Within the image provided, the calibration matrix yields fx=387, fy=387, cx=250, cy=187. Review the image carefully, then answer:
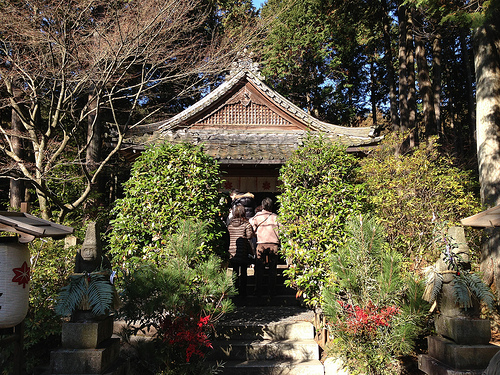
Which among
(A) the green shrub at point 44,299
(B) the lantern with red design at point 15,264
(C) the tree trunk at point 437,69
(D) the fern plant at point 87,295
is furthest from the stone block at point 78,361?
(C) the tree trunk at point 437,69

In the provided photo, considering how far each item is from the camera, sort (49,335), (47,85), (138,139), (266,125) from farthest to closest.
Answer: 1. (266,125)
2. (138,139)
3. (47,85)
4. (49,335)

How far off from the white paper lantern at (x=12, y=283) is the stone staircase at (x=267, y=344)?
248cm

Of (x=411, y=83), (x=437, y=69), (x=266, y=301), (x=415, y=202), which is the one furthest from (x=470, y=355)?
(x=437, y=69)

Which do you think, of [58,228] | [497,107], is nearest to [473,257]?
[497,107]

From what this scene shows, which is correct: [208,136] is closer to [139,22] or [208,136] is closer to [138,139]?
[138,139]

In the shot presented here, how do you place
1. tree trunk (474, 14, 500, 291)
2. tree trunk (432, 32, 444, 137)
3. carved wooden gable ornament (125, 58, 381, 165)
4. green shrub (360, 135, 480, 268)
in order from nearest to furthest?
green shrub (360, 135, 480, 268)
tree trunk (474, 14, 500, 291)
carved wooden gable ornament (125, 58, 381, 165)
tree trunk (432, 32, 444, 137)

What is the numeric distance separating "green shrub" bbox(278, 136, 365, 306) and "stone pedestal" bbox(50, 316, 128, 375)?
2642 millimetres

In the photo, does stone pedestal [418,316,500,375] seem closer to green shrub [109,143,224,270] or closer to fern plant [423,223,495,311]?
fern plant [423,223,495,311]

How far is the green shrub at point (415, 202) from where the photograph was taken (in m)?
6.48

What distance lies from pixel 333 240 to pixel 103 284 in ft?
10.0

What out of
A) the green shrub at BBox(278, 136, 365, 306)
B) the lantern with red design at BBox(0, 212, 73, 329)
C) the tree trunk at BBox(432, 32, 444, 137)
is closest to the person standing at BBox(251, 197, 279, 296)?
the green shrub at BBox(278, 136, 365, 306)

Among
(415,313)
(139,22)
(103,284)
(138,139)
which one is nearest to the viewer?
(103,284)

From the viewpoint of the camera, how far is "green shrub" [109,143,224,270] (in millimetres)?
5434

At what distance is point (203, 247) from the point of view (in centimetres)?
534
